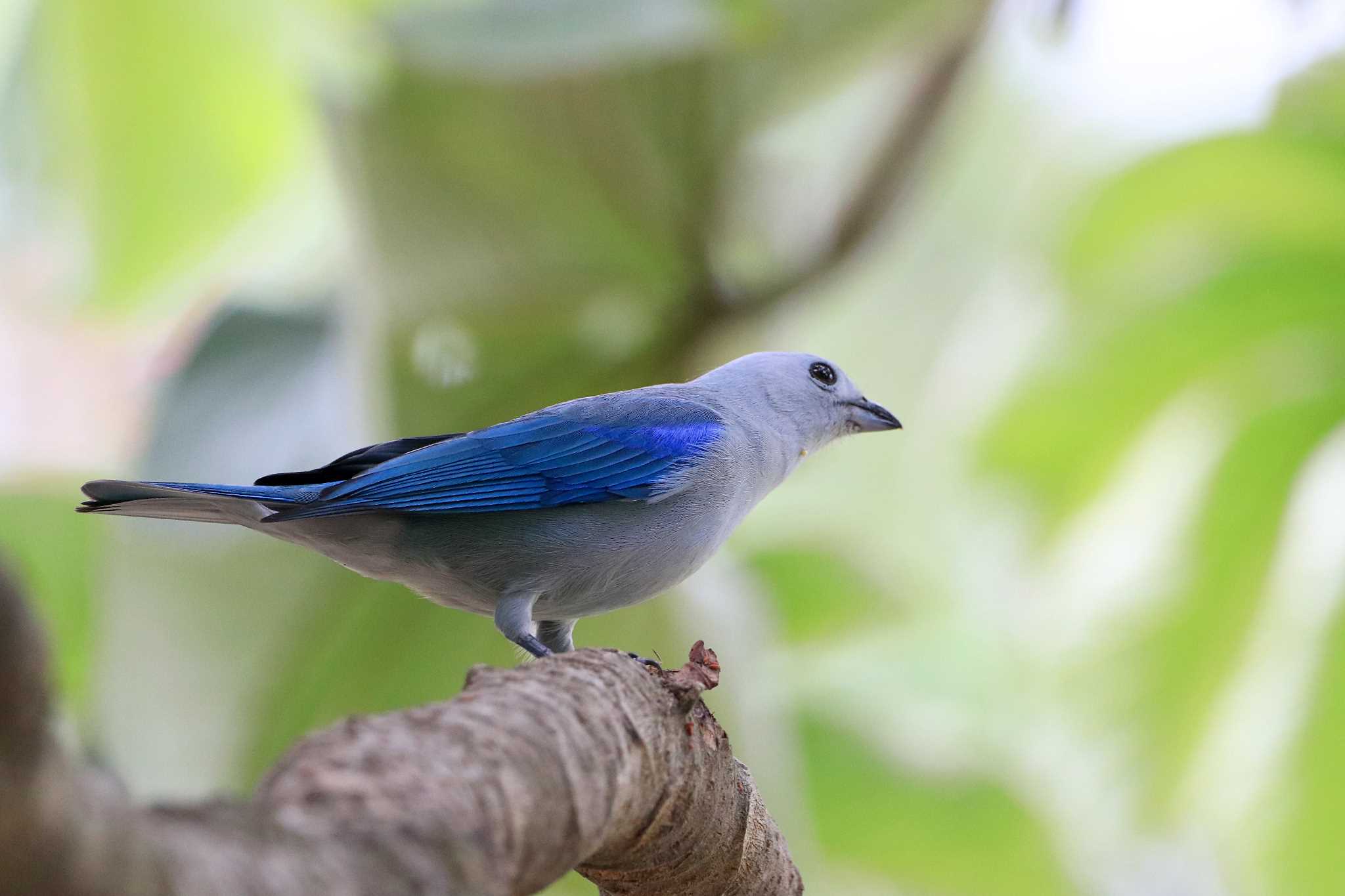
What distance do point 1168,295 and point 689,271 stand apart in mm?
2565

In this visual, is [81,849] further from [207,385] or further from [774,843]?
[207,385]

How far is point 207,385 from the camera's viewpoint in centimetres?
576

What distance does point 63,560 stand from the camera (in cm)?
598

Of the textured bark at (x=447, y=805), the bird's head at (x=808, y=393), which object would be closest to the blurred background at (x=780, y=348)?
the bird's head at (x=808, y=393)

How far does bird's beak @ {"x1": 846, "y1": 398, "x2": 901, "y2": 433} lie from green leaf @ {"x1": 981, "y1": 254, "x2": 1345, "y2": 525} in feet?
7.47

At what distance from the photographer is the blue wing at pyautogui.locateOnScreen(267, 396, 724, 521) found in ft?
10.9

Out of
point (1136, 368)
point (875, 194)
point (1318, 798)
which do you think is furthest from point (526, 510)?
point (1136, 368)

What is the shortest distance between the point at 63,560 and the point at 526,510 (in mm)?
3549

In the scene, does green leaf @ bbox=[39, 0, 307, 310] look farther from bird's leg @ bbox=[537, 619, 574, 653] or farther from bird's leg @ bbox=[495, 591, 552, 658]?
bird's leg @ bbox=[495, 591, 552, 658]

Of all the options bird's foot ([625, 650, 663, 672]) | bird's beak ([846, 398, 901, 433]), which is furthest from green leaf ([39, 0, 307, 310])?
bird's foot ([625, 650, 663, 672])

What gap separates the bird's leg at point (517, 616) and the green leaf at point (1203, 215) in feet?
13.5

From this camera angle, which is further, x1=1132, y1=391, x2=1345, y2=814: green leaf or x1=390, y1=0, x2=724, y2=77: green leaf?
x1=1132, y1=391, x2=1345, y2=814: green leaf

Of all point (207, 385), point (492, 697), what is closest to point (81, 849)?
point (492, 697)

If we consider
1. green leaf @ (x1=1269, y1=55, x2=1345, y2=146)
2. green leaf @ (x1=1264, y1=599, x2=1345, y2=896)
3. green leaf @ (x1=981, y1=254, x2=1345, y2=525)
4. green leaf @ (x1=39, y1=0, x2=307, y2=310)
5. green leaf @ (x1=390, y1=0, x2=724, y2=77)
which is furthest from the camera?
green leaf @ (x1=39, y1=0, x2=307, y2=310)
